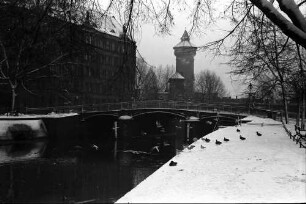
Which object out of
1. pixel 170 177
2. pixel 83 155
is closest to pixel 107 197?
pixel 170 177

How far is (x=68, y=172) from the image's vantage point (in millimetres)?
22938

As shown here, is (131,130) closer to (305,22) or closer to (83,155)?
(83,155)

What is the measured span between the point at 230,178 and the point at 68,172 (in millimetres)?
13300

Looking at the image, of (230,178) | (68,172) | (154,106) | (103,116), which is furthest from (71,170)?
(103,116)

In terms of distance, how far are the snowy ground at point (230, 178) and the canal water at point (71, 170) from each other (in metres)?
4.48

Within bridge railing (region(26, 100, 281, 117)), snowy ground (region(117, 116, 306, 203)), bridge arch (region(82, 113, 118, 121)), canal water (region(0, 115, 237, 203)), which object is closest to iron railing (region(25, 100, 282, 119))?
bridge railing (region(26, 100, 281, 117))

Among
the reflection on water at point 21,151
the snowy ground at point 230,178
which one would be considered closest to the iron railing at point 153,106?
the reflection on water at point 21,151

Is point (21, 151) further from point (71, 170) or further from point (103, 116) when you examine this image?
point (103, 116)

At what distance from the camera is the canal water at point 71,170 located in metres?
17.5

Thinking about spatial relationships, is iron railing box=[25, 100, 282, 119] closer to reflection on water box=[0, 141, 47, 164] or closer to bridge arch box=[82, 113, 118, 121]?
bridge arch box=[82, 113, 118, 121]

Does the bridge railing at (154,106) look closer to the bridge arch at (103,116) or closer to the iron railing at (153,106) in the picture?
the iron railing at (153,106)

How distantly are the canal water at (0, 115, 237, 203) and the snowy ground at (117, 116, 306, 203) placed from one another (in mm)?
4482

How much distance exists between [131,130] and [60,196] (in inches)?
1364

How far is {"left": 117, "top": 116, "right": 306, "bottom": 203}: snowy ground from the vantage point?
31.3 feet
